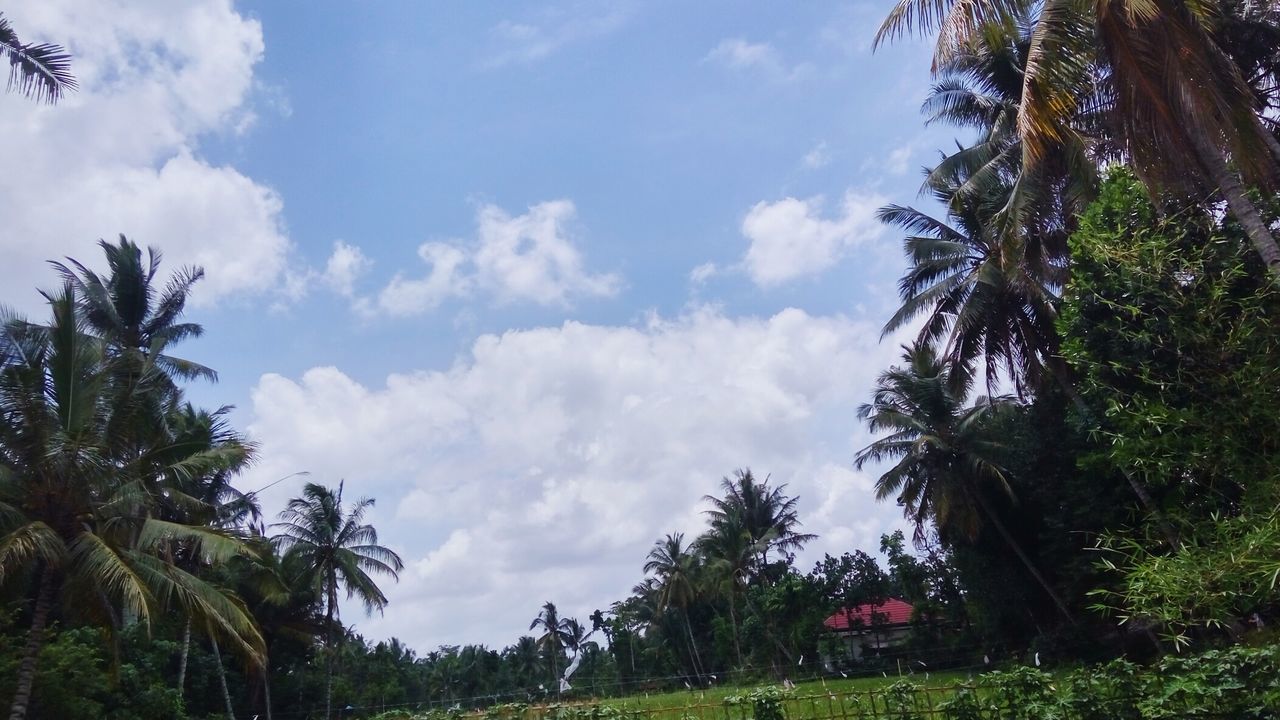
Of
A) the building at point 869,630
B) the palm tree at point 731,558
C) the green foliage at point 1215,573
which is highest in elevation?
the palm tree at point 731,558

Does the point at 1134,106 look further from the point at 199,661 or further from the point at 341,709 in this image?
the point at 341,709

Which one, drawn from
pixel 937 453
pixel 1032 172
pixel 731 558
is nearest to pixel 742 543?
pixel 731 558

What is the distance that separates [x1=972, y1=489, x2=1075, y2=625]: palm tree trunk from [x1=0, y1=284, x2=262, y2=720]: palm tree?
55.2 ft

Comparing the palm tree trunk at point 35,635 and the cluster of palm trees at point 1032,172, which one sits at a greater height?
the cluster of palm trees at point 1032,172

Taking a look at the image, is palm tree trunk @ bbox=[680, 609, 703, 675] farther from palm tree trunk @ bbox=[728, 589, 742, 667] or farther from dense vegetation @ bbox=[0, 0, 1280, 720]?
dense vegetation @ bbox=[0, 0, 1280, 720]

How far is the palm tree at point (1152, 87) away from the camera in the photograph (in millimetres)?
8008

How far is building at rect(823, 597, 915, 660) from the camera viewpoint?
31.1m

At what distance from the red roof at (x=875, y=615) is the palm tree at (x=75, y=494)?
2423 centimetres

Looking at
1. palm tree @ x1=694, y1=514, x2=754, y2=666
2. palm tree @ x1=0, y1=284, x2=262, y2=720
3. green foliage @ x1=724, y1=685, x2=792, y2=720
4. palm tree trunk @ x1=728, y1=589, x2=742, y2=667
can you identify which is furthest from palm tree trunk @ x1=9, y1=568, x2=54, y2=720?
palm tree trunk @ x1=728, y1=589, x2=742, y2=667

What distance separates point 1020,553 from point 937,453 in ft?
10.1

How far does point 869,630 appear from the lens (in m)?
32.0

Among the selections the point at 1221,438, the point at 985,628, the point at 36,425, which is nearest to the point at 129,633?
the point at 36,425

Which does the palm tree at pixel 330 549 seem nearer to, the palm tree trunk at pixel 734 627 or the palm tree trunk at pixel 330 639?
the palm tree trunk at pixel 330 639

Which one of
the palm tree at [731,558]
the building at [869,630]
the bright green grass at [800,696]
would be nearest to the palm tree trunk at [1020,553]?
the bright green grass at [800,696]
